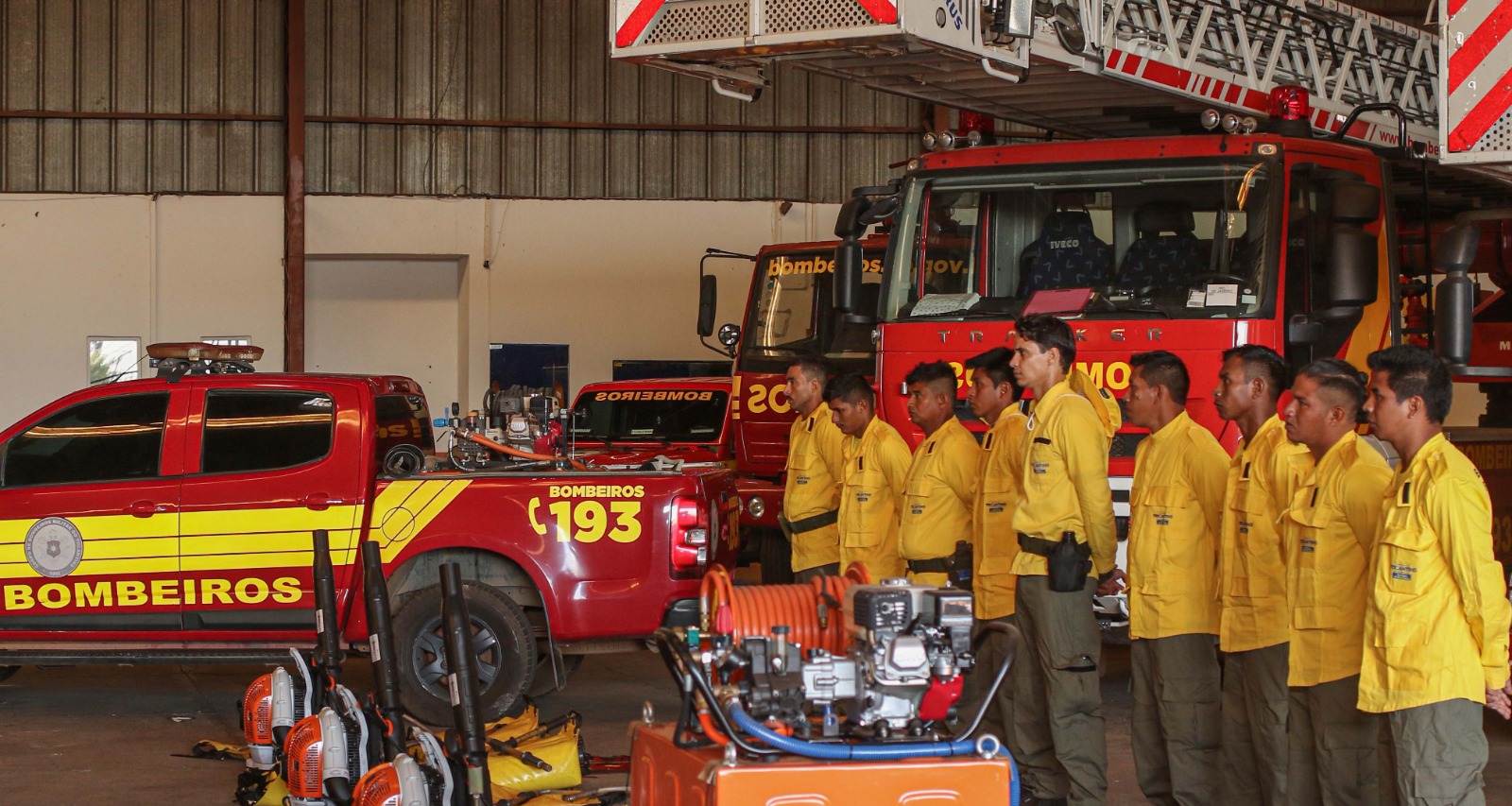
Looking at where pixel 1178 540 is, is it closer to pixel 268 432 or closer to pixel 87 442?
pixel 268 432

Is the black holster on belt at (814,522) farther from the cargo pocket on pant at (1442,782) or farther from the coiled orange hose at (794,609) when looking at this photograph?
the cargo pocket on pant at (1442,782)

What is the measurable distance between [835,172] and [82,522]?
13.8 m

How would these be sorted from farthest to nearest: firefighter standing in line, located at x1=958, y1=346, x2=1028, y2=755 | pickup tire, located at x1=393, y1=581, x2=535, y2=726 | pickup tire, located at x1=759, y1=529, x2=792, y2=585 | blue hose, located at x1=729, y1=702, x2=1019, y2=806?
pickup tire, located at x1=759, y1=529, x2=792, y2=585
pickup tire, located at x1=393, y1=581, x2=535, y2=726
firefighter standing in line, located at x1=958, y1=346, x2=1028, y2=755
blue hose, located at x1=729, y1=702, x2=1019, y2=806

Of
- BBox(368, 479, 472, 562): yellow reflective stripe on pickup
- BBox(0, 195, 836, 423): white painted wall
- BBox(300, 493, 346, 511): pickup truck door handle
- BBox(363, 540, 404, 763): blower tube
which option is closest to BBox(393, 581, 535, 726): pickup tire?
BBox(368, 479, 472, 562): yellow reflective stripe on pickup

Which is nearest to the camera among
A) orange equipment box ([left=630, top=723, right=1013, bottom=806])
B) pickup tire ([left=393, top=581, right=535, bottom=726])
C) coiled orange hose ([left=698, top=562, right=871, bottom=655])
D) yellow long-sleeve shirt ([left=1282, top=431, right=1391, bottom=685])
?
orange equipment box ([left=630, top=723, right=1013, bottom=806])

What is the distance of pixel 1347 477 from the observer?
16.7 feet

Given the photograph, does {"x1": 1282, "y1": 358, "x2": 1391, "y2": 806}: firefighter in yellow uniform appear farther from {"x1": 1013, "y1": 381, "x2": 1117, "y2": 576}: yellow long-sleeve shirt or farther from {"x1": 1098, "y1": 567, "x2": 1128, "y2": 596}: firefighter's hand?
{"x1": 1098, "y1": 567, "x2": 1128, "y2": 596}: firefighter's hand

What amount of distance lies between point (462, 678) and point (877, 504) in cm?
293

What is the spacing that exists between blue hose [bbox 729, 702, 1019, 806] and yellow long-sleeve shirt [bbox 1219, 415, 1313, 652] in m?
1.87

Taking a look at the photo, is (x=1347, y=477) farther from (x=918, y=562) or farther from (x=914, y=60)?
(x=914, y=60)

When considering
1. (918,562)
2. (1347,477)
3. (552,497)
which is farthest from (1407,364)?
(552,497)

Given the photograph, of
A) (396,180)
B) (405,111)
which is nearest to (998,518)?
(396,180)

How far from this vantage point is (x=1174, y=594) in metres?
6.09

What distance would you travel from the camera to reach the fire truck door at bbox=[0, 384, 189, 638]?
837 centimetres
